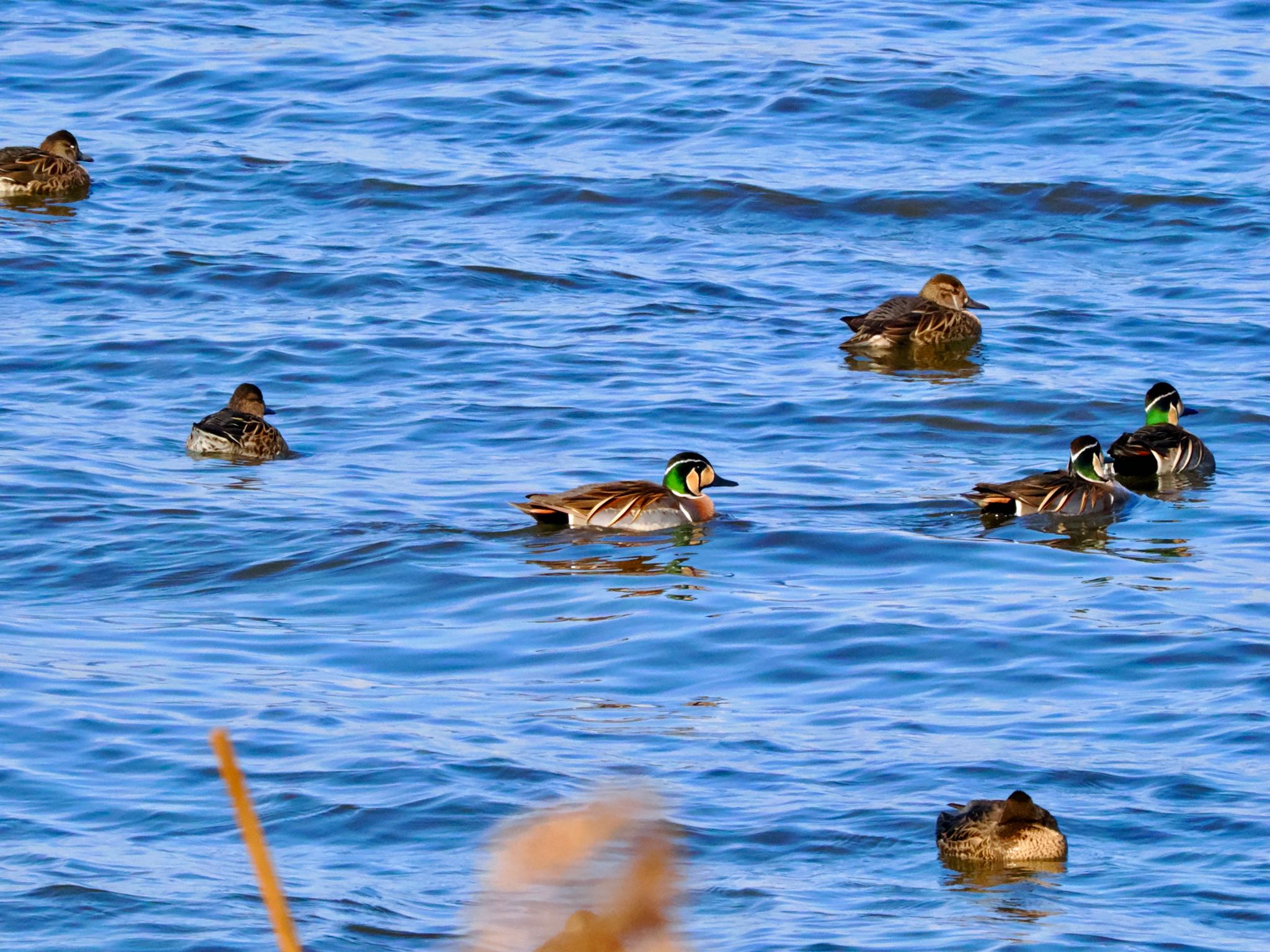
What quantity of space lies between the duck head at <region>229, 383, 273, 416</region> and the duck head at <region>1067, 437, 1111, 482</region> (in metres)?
4.91

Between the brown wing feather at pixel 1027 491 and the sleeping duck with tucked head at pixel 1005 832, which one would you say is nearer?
the sleeping duck with tucked head at pixel 1005 832

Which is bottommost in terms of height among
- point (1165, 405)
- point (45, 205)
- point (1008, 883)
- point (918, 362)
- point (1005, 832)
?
point (1008, 883)

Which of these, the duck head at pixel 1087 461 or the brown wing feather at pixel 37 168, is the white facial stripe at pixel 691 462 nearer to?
the duck head at pixel 1087 461

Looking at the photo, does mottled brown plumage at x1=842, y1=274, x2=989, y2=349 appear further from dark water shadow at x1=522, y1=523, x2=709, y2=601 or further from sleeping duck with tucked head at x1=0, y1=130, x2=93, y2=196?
sleeping duck with tucked head at x1=0, y1=130, x2=93, y2=196

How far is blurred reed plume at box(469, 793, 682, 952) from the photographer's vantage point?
1.18 m

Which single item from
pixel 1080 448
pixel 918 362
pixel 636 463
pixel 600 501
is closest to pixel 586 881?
pixel 600 501

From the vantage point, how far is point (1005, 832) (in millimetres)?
6180

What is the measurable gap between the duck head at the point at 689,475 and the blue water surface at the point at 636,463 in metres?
0.24

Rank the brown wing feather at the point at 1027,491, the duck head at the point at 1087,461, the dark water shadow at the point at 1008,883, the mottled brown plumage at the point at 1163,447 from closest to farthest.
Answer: the dark water shadow at the point at 1008,883
the brown wing feather at the point at 1027,491
the duck head at the point at 1087,461
the mottled brown plumage at the point at 1163,447

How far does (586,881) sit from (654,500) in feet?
33.1

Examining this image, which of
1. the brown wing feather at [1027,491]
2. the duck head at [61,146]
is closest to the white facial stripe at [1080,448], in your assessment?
the brown wing feather at [1027,491]

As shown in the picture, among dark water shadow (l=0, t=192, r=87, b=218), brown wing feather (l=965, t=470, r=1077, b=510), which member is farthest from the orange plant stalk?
dark water shadow (l=0, t=192, r=87, b=218)

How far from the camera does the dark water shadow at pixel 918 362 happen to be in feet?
48.7

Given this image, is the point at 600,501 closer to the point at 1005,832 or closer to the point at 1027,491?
the point at 1027,491
